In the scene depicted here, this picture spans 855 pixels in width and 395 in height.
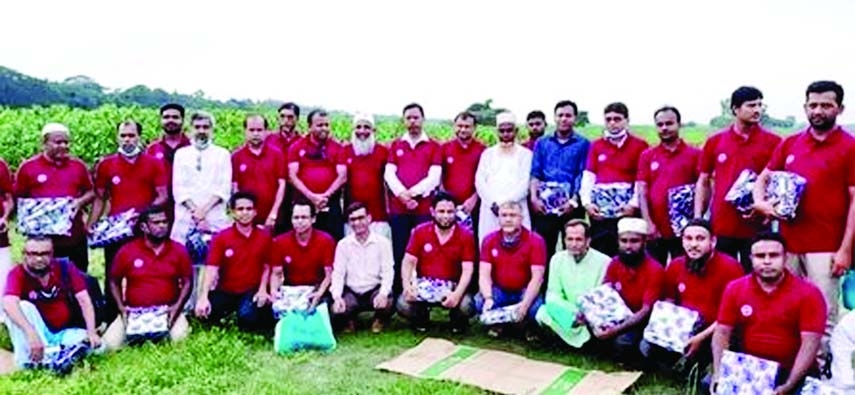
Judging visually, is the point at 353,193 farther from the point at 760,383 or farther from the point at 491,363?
the point at 760,383

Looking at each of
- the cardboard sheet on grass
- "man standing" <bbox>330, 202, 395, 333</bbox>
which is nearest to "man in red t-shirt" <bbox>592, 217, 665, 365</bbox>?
the cardboard sheet on grass

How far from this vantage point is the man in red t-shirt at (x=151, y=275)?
21.8ft

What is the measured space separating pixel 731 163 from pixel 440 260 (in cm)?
232

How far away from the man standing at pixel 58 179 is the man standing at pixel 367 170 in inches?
84.5

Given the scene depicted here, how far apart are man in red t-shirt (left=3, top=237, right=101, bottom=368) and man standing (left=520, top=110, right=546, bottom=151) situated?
3.79 meters

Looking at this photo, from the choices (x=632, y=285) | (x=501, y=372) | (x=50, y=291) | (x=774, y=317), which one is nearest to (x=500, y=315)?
(x=501, y=372)

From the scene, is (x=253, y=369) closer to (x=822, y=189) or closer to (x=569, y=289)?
(x=569, y=289)

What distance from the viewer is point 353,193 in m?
7.69

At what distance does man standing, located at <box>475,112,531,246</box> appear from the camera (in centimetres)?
730

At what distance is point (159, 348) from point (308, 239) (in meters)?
1.41

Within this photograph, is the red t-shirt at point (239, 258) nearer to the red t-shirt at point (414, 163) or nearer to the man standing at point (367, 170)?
the man standing at point (367, 170)

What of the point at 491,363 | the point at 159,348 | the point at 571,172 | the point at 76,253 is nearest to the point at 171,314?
the point at 159,348

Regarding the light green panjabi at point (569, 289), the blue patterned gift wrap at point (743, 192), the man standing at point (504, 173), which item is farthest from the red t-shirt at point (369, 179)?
the blue patterned gift wrap at point (743, 192)

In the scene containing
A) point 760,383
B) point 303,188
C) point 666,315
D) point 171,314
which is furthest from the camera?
point 303,188
